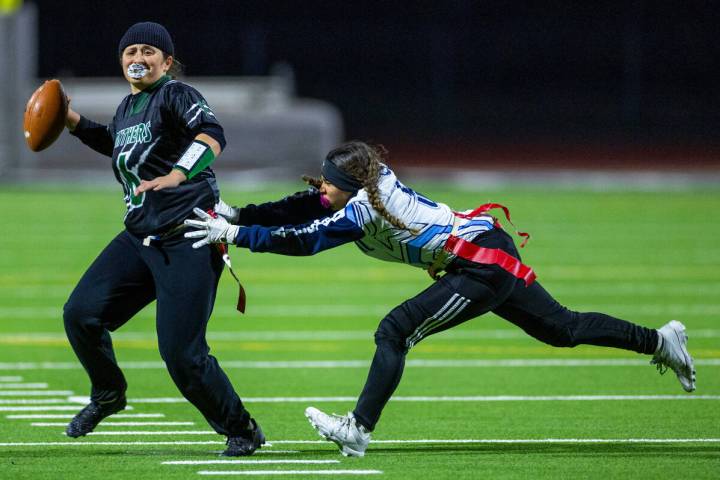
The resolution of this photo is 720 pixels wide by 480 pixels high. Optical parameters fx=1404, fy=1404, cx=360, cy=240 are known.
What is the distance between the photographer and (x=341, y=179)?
6445 mm

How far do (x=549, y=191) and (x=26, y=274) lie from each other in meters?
14.5

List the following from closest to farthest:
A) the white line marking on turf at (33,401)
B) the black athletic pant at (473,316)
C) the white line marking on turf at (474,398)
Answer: the black athletic pant at (473,316) → the white line marking on turf at (33,401) → the white line marking on turf at (474,398)

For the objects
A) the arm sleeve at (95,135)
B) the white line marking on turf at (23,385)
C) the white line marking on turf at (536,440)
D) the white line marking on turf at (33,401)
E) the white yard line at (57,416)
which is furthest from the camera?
the white line marking on turf at (23,385)

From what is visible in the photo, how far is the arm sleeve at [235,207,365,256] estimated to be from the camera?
6180 mm

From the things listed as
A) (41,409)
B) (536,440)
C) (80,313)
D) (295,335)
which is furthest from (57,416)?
(295,335)

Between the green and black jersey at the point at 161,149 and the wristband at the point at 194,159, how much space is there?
0.31ft

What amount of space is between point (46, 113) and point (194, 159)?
1025mm

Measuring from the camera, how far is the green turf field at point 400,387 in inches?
253

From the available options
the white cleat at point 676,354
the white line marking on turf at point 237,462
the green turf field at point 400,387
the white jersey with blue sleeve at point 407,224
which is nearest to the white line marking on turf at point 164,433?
the green turf field at point 400,387

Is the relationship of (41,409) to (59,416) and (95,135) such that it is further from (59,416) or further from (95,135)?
(95,135)

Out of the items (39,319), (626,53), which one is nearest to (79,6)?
(626,53)

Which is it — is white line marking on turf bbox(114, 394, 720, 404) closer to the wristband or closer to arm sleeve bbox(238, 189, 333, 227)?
arm sleeve bbox(238, 189, 333, 227)

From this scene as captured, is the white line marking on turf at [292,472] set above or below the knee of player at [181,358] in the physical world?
below

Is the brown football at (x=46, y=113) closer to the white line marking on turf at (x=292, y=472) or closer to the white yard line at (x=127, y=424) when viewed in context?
the white yard line at (x=127, y=424)
